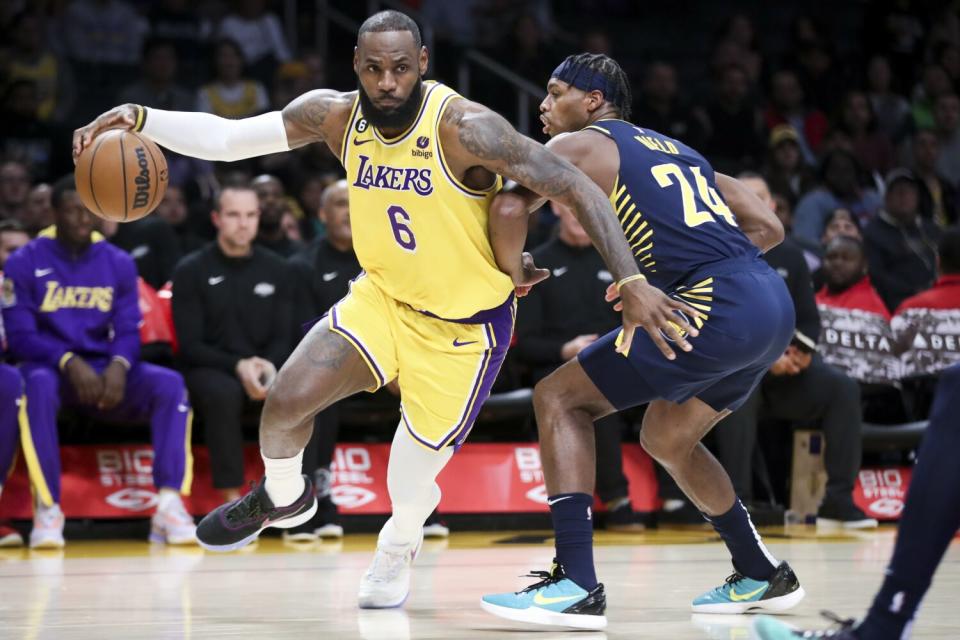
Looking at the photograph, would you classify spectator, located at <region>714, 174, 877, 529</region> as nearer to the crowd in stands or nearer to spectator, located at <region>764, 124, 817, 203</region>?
the crowd in stands

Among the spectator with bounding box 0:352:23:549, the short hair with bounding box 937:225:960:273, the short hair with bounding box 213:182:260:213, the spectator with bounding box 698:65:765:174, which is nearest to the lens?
the spectator with bounding box 0:352:23:549

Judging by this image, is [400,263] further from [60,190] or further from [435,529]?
[60,190]

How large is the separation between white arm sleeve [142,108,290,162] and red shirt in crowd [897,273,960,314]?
509 centimetres

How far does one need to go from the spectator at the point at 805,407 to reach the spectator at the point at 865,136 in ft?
13.7

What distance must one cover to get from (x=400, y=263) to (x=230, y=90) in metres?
6.55

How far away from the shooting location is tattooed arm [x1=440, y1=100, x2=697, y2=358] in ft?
13.7

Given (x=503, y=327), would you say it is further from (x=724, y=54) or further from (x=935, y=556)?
(x=724, y=54)


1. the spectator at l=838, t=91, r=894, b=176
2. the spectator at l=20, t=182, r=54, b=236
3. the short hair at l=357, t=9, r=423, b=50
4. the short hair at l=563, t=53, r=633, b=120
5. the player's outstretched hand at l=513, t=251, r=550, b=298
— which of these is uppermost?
the spectator at l=838, t=91, r=894, b=176

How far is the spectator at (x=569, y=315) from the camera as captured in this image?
8.16m

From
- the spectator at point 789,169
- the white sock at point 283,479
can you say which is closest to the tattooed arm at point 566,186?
the white sock at point 283,479

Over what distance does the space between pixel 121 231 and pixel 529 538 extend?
3.21m

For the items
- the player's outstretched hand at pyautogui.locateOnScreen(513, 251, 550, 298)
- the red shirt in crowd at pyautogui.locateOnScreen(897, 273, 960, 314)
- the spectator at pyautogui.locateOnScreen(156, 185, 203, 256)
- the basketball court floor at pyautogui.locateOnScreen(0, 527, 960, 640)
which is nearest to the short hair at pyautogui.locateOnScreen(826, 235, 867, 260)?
the red shirt in crowd at pyautogui.locateOnScreen(897, 273, 960, 314)

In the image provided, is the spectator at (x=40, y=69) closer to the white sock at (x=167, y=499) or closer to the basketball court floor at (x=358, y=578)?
the white sock at (x=167, y=499)

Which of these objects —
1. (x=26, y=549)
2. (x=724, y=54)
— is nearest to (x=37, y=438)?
(x=26, y=549)
